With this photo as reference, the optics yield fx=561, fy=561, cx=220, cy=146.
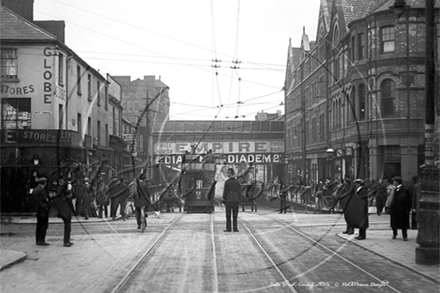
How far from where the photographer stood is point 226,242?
14.4 meters

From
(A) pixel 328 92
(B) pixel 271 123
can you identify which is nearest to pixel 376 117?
(A) pixel 328 92

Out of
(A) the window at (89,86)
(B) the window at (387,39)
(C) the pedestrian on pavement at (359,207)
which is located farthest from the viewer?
(B) the window at (387,39)

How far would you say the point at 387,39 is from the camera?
31859mm

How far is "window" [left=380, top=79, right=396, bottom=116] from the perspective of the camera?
103 ft

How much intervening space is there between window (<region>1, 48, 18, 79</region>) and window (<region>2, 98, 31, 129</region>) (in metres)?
1.12

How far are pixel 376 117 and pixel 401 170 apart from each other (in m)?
3.35

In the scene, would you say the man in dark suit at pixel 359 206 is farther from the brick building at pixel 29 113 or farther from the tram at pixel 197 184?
the tram at pixel 197 184

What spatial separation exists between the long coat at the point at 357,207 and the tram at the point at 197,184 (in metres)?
15.0

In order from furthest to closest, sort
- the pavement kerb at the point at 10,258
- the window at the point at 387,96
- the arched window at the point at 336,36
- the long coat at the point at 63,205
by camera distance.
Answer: the arched window at the point at 336,36, the window at the point at 387,96, the long coat at the point at 63,205, the pavement kerb at the point at 10,258

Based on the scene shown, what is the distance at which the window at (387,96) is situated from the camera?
103 ft

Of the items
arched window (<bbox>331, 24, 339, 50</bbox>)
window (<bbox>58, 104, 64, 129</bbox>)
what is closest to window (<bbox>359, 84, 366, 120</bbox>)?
arched window (<bbox>331, 24, 339, 50</bbox>)

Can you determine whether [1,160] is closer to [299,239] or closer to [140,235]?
[140,235]

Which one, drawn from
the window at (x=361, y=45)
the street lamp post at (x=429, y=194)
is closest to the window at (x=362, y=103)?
the window at (x=361, y=45)

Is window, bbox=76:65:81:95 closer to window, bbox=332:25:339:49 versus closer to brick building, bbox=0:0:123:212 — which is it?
brick building, bbox=0:0:123:212
